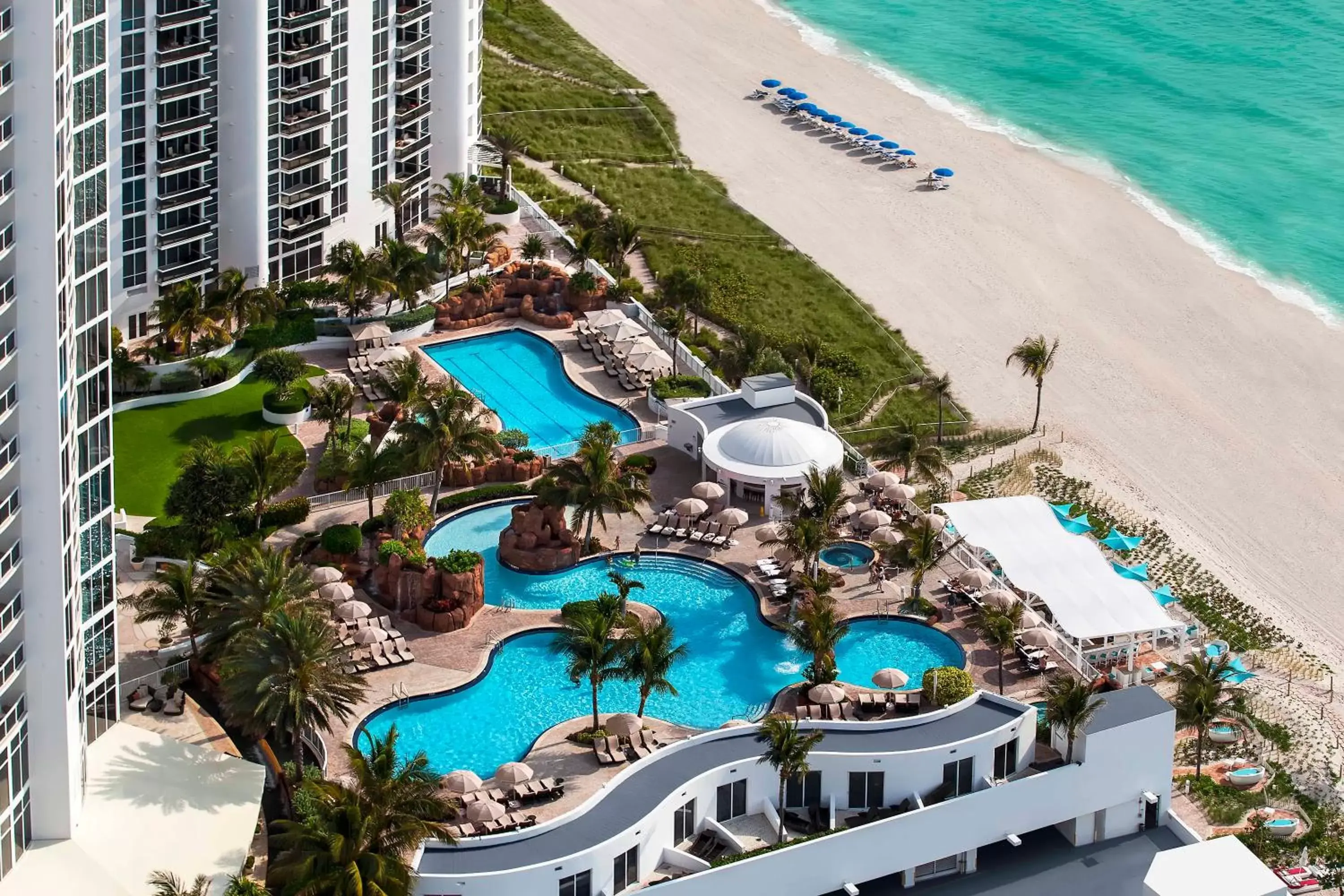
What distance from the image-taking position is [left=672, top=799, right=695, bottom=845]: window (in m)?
61.5

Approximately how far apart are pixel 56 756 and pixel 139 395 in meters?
31.3

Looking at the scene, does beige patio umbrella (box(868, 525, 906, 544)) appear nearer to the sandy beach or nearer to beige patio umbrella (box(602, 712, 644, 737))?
beige patio umbrella (box(602, 712, 644, 737))

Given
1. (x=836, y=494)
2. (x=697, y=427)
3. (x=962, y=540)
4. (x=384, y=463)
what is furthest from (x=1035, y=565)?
(x=384, y=463)

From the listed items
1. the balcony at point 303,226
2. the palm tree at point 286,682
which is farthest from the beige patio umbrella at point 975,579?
the balcony at point 303,226

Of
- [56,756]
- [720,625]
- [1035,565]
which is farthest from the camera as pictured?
[1035,565]

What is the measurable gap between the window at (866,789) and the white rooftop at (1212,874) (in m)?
7.94

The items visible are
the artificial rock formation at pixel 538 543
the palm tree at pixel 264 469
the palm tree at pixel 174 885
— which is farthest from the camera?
the artificial rock formation at pixel 538 543

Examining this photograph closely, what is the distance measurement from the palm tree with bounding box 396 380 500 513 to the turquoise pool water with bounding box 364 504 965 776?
2.60 meters

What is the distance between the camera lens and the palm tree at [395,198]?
9581 centimetres

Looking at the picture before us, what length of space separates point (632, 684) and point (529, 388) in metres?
23.7

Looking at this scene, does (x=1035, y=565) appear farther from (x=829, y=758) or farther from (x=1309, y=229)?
(x=1309, y=229)

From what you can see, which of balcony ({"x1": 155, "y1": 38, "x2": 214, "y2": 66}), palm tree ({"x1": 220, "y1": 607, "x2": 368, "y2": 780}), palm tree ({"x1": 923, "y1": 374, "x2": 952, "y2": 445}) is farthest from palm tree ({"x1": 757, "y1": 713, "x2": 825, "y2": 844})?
balcony ({"x1": 155, "y1": 38, "x2": 214, "y2": 66})

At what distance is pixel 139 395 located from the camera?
85.4m

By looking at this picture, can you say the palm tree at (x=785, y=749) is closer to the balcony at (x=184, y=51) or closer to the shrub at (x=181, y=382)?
the shrub at (x=181, y=382)
